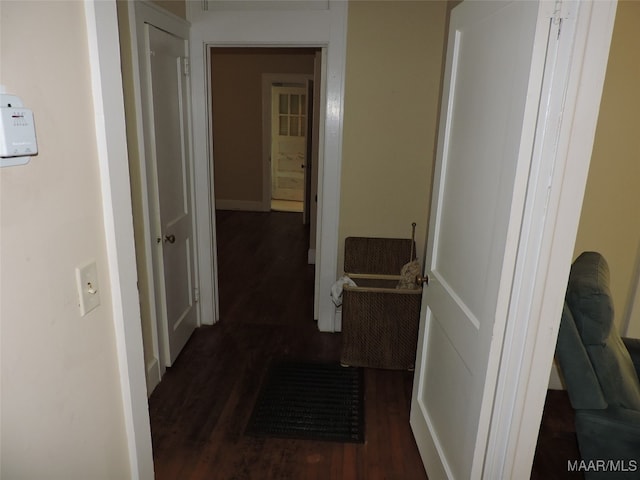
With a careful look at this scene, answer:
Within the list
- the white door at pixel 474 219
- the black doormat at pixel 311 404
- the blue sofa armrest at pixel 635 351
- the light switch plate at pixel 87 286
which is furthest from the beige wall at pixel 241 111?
the light switch plate at pixel 87 286

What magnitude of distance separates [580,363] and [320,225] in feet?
6.06

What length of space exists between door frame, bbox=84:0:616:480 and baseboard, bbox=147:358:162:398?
1111mm

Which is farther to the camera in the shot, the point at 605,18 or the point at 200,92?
the point at 200,92

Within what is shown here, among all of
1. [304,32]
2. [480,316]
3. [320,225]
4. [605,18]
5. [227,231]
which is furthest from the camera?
[227,231]

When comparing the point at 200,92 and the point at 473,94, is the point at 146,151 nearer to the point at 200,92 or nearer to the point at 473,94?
the point at 200,92

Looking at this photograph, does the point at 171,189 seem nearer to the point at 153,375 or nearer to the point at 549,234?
the point at 153,375

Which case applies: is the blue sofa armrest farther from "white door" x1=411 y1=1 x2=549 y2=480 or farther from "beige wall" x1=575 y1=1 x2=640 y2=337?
"white door" x1=411 y1=1 x2=549 y2=480

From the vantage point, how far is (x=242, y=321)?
3.41 m

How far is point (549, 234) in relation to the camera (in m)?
1.18

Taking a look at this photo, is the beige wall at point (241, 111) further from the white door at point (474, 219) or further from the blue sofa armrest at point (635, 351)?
the blue sofa armrest at point (635, 351)

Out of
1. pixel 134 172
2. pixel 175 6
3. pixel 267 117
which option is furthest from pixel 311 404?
pixel 267 117

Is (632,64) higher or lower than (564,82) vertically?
higher

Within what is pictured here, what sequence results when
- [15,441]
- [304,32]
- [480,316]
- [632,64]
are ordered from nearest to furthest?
[15,441] → [480,316] → [632,64] → [304,32]

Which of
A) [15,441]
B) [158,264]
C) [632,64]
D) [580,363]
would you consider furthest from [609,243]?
[15,441]
